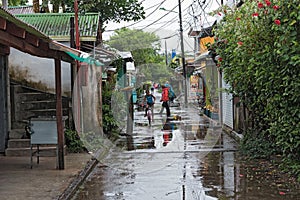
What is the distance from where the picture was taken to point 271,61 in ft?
25.2

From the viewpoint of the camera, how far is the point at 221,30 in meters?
11.3

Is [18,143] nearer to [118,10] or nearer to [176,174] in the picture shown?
[176,174]

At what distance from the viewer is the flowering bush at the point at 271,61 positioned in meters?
6.70

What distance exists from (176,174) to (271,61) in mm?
3107

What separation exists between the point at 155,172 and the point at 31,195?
296cm

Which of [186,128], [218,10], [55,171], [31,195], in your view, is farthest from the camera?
[186,128]

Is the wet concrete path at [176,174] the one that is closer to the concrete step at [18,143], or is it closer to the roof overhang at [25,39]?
the concrete step at [18,143]

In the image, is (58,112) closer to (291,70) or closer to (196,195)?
(196,195)

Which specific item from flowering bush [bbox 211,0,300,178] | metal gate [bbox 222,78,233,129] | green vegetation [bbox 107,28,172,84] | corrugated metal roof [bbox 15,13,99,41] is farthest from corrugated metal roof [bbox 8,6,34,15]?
flowering bush [bbox 211,0,300,178]

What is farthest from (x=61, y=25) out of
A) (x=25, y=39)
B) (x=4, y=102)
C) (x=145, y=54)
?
(x=145, y=54)

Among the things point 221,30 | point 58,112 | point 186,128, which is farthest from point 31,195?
point 186,128

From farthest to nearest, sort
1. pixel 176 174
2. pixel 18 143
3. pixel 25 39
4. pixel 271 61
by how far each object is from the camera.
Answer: pixel 18 143 < pixel 176 174 < pixel 271 61 < pixel 25 39

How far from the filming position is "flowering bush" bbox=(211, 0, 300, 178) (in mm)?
6699

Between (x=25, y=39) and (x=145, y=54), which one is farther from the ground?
(x=145, y=54)
